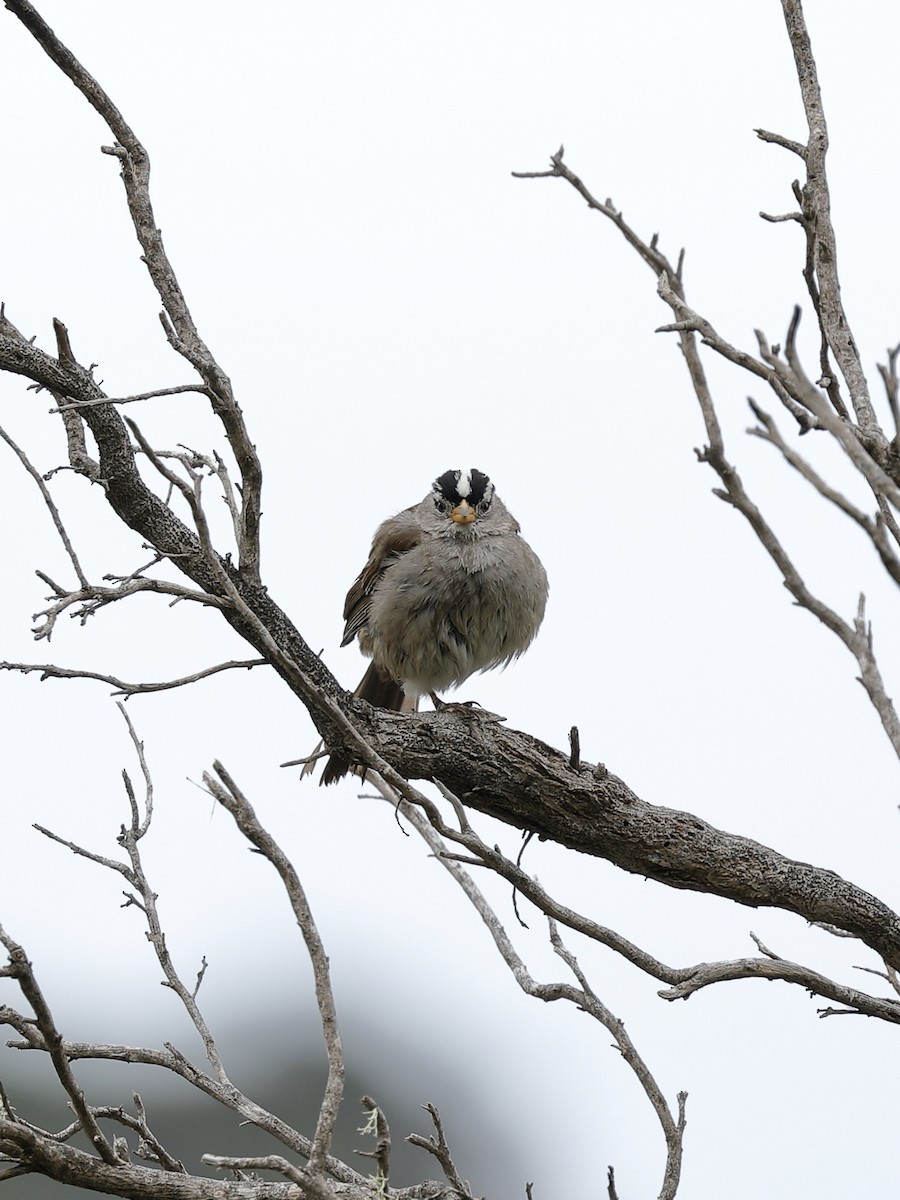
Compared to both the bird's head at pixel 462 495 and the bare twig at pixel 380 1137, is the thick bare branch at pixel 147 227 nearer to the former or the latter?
the bare twig at pixel 380 1137

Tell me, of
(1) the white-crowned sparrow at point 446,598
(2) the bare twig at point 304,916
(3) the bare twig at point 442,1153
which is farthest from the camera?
(1) the white-crowned sparrow at point 446,598

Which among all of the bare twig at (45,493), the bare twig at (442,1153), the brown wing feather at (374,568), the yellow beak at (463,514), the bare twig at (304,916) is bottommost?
the bare twig at (442,1153)

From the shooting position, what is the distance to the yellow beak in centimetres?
517

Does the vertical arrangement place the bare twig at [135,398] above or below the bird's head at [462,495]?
below

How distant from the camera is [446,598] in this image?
16.4ft

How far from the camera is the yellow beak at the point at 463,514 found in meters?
5.17

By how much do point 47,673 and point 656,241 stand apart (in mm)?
1537

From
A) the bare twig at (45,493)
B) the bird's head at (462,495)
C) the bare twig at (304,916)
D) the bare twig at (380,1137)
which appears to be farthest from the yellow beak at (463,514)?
the bare twig at (304,916)

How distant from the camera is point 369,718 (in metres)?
3.44

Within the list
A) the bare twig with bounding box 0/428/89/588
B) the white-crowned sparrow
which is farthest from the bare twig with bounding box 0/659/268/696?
the white-crowned sparrow

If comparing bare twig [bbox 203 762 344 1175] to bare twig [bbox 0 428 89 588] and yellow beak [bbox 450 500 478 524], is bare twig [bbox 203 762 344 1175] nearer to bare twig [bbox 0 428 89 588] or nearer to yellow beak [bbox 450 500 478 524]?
bare twig [bbox 0 428 89 588]

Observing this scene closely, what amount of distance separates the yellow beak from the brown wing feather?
0.15 metres

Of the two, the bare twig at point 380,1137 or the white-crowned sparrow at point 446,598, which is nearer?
the bare twig at point 380,1137

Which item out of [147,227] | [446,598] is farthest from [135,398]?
[446,598]
